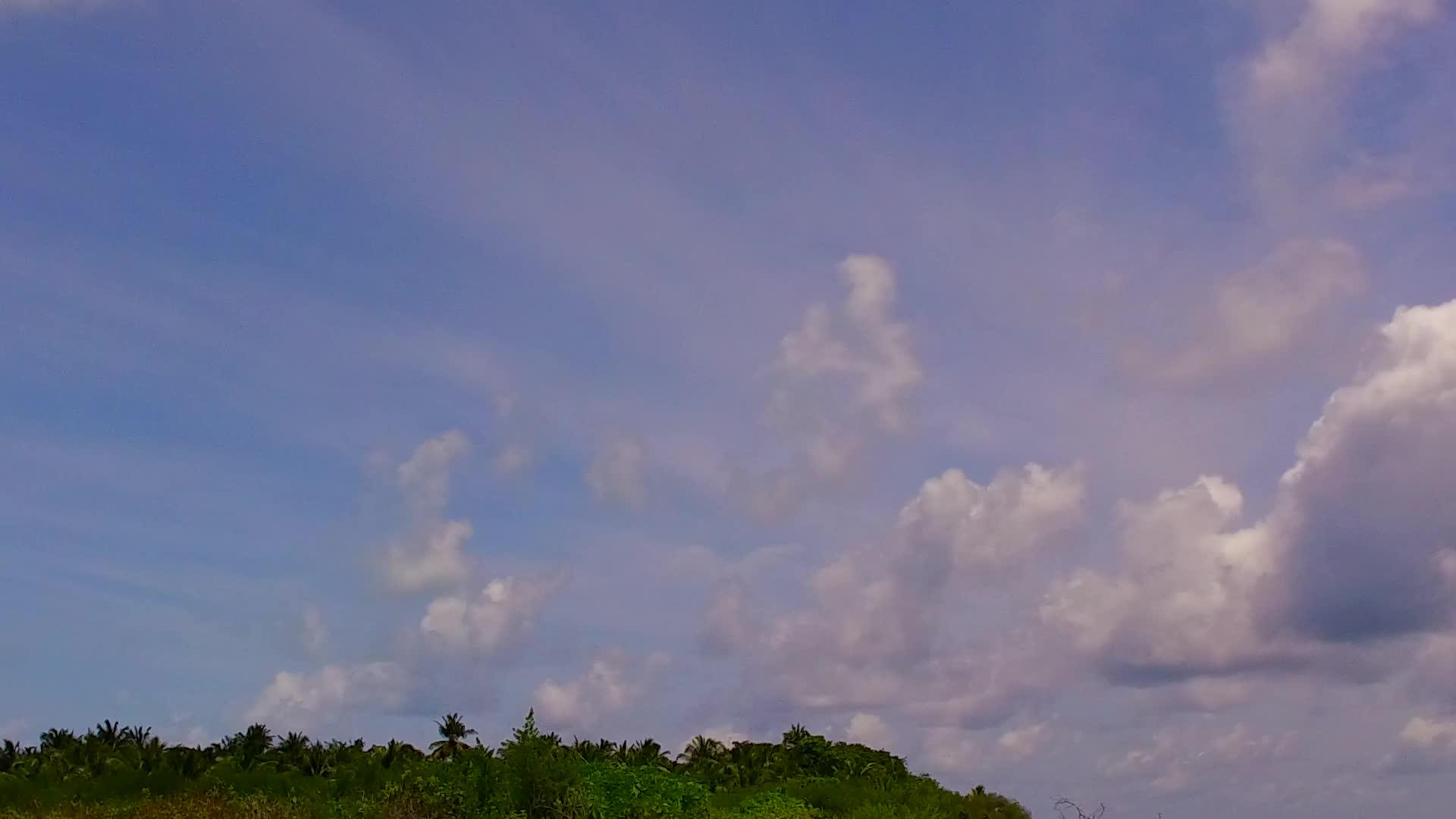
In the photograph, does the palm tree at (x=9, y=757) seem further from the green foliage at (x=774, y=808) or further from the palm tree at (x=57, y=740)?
the green foliage at (x=774, y=808)

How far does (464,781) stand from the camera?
35.5 meters

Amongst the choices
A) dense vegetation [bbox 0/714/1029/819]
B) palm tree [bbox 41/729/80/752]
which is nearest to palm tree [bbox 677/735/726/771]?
dense vegetation [bbox 0/714/1029/819]

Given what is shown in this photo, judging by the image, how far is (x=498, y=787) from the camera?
3434 centimetres

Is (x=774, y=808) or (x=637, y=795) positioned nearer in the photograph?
(x=637, y=795)

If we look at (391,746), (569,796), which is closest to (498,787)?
(569,796)

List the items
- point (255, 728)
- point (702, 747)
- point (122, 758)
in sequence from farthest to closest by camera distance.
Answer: point (702, 747) → point (255, 728) → point (122, 758)

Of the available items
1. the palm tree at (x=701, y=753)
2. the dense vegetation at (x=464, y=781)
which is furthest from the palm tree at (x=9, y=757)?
the palm tree at (x=701, y=753)

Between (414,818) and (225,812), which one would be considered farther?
(225,812)

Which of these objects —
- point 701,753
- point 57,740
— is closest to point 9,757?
point 57,740

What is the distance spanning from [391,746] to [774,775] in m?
16.5

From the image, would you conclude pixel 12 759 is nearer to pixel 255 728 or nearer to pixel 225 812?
pixel 255 728

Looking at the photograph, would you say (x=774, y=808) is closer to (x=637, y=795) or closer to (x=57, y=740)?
(x=637, y=795)

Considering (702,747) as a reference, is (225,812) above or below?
below

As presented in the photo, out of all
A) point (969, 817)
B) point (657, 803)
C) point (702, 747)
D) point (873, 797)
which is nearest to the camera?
point (657, 803)
